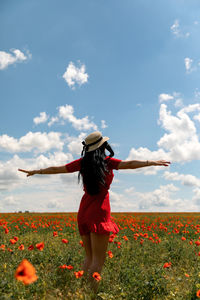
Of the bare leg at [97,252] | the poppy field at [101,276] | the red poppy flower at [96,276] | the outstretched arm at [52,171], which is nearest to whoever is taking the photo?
the red poppy flower at [96,276]

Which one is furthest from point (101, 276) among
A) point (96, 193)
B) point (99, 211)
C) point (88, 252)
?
point (96, 193)

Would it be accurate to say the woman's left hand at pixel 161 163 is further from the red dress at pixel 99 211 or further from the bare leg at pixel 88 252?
the bare leg at pixel 88 252

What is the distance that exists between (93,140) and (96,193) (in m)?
0.83

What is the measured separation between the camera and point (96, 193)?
4.32m

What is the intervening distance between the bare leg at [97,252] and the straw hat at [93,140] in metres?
1.31

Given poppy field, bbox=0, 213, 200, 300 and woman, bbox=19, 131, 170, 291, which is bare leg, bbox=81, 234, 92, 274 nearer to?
woman, bbox=19, 131, 170, 291

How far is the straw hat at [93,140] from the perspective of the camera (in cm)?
447

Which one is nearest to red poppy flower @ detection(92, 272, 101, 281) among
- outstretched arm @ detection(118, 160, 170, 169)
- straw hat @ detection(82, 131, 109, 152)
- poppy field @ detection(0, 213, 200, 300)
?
poppy field @ detection(0, 213, 200, 300)

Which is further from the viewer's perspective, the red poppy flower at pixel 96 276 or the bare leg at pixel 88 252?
A: the bare leg at pixel 88 252

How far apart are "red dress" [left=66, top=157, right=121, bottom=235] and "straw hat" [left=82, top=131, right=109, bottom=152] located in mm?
272

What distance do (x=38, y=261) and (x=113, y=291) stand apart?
206cm

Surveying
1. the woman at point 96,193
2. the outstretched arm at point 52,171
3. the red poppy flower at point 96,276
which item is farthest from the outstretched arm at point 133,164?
the red poppy flower at point 96,276

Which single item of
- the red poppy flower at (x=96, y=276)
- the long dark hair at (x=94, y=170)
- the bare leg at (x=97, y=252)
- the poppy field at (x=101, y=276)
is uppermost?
the long dark hair at (x=94, y=170)

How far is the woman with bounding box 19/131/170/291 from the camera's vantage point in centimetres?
422
